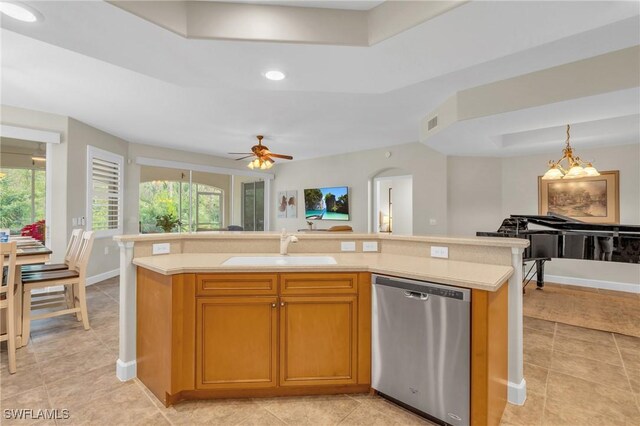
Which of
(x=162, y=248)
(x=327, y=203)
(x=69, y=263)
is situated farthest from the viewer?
(x=327, y=203)

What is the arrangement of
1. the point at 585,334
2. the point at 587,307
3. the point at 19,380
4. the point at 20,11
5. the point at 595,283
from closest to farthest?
the point at 20,11 < the point at 19,380 < the point at 585,334 < the point at 587,307 < the point at 595,283

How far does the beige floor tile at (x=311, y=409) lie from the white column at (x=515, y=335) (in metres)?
1.04

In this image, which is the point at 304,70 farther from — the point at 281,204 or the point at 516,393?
the point at 281,204

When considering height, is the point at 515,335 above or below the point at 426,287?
below

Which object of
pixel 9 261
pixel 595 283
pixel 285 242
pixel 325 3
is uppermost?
pixel 325 3

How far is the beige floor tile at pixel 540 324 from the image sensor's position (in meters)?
3.34

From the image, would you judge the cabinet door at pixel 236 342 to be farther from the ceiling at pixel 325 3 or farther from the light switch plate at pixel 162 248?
the ceiling at pixel 325 3

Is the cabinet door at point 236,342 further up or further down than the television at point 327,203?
further down

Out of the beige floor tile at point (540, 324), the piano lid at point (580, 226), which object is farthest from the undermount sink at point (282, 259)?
the piano lid at point (580, 226)

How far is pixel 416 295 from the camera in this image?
181cm

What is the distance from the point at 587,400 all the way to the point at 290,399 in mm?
1998

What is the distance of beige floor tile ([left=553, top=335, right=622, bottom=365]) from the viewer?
265 cm

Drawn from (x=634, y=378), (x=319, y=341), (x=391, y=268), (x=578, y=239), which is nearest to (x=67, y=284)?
(x=319, y=341)

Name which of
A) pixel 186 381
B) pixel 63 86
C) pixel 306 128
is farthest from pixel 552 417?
pixel 63 86
